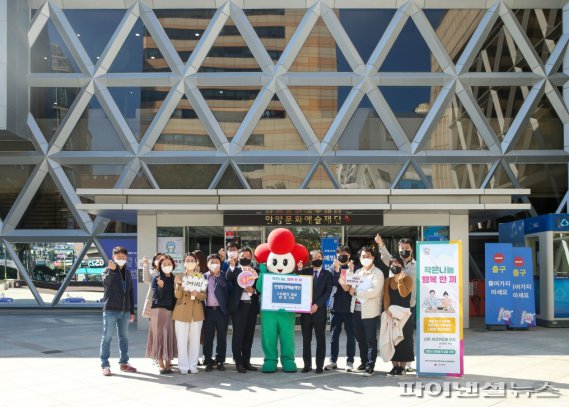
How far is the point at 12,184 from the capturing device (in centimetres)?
2052

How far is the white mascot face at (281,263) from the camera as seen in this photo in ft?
32.2

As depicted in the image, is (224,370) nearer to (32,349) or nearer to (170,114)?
(32,349)

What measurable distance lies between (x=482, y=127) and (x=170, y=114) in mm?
10070

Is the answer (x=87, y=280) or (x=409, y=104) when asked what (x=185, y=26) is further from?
(x=87, y=280)

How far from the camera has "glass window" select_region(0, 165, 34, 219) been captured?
20.5m

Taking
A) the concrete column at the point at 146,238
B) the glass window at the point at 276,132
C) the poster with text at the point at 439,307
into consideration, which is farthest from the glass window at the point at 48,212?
the poster with text at the point at 439,307

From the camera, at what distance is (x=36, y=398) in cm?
804

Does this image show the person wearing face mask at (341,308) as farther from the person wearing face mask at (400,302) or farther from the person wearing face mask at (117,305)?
the person wearing face mask at (117,305)

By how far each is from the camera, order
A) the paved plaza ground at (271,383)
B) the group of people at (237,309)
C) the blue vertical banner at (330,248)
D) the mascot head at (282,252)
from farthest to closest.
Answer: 1. the blue vertical banner at (330,248)
2. the mascot head at (282,252)
3. the group of people at (237,309)
4. the paved plaza ground at (271,383)

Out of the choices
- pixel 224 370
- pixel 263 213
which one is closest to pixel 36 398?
pixel 224 370

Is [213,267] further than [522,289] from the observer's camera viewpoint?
No

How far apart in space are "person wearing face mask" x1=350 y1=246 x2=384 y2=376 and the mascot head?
41.4 inches

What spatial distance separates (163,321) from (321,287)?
8.18 feet

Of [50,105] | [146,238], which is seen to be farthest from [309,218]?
[50,105]
